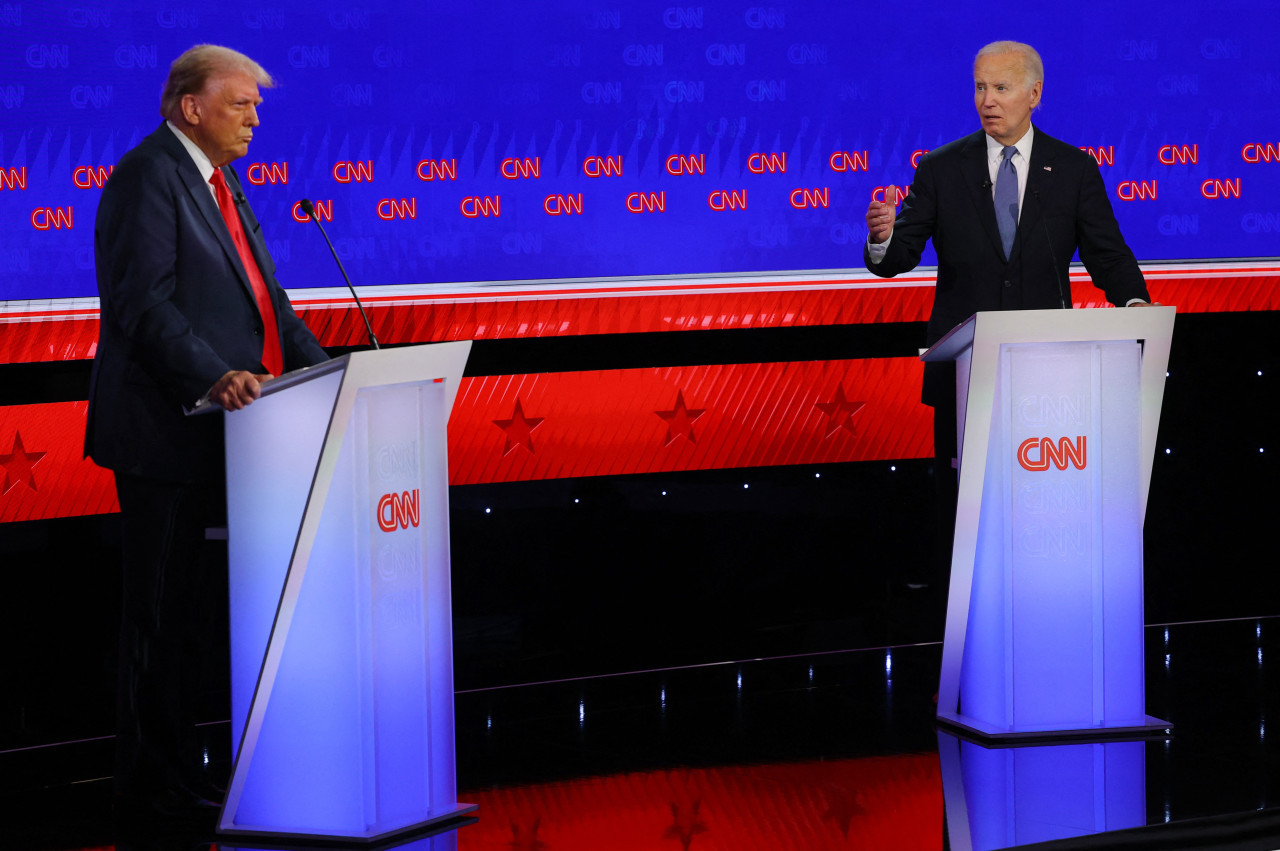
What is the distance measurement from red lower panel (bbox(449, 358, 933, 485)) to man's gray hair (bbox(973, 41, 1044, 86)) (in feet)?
3.48

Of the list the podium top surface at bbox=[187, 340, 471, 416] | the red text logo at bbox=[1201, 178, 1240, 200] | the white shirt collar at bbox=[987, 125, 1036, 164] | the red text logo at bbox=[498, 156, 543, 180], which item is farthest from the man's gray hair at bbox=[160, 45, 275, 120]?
the red text logo at bbox=[1201, 178, 1240, 200]

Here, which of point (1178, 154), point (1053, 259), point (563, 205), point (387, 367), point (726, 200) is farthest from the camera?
point (1178, 154)

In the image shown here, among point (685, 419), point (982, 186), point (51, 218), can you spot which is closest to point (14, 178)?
point (51, 218)

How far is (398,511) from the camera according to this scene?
268 centimetres

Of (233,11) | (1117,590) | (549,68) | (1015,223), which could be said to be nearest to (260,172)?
(233,11)

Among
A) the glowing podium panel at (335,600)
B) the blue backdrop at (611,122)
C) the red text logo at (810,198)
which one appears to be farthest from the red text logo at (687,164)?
the glowing podium panel at (335,600)

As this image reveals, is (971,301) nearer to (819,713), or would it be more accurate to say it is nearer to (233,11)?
(819,713)

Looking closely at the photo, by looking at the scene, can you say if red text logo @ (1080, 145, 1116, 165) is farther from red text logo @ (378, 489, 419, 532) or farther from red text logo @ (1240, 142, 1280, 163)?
red text logo @ (378, 489, 419, 532)

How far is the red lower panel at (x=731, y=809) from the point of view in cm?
272

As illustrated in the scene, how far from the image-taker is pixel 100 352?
2.91 meters

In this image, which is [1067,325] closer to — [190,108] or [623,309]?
[623,309]

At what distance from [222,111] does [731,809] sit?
1.71 metres

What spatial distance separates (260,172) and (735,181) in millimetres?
1321

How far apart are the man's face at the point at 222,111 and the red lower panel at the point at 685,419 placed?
123 centimetres
